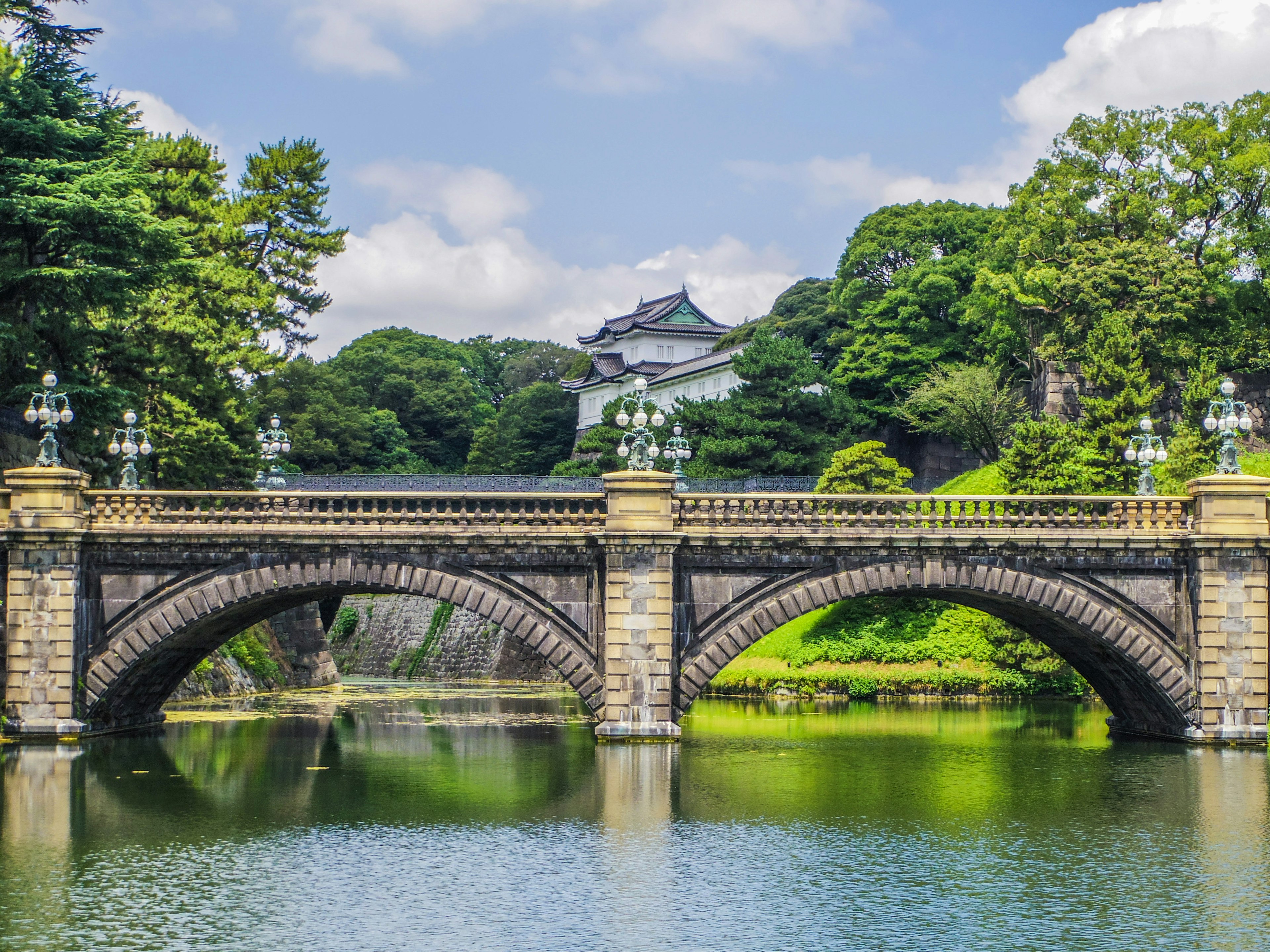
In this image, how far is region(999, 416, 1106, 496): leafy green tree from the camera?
162ft

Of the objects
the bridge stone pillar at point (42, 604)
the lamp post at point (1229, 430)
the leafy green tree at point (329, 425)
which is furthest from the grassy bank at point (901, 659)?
the leafy green tree at point (329, 425)

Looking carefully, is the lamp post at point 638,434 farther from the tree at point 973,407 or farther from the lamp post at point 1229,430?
the tree at point 973,407

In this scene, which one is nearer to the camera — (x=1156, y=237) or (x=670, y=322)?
(x=1156, y=237)

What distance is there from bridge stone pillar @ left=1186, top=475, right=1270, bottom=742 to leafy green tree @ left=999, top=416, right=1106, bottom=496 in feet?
56.0

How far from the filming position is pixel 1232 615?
31609 millimetres

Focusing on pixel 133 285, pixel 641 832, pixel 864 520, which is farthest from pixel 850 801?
pixel 133 285

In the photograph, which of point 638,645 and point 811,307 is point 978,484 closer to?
point 811,307

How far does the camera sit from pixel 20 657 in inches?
1227

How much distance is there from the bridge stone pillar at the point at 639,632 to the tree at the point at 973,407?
35.5 meters

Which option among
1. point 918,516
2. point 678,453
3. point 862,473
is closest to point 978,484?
point 862,473

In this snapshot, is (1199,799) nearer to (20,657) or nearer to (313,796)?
(313,796)

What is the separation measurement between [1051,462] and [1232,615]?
1919cm

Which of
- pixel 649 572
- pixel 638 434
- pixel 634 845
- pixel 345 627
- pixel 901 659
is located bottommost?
pixel 634 845

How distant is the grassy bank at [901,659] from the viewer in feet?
160
